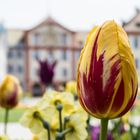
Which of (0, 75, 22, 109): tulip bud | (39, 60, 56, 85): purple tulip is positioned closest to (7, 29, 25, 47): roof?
(39, 60, 56, 85): purple tulip

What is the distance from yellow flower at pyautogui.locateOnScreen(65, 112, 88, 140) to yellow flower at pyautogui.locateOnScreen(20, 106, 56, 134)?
1.5 inches

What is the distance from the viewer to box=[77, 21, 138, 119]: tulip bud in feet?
2.05

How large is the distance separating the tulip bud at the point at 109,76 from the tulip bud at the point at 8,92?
1094 mm

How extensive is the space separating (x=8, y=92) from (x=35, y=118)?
0.74m

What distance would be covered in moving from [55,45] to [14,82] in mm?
33396

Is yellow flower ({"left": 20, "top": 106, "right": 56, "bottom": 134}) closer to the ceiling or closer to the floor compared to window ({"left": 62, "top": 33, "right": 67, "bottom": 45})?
closer to the floor

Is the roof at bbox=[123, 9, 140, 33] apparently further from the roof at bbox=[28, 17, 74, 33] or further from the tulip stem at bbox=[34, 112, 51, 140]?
the tulip stem at bbox=[34, 112, 51, 140]

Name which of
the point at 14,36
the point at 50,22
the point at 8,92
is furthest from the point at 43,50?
the point at 8,92

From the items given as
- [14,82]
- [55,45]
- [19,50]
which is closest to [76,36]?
[55,45]

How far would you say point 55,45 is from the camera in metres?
35.1

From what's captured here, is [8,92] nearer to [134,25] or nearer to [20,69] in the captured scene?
[134,25]

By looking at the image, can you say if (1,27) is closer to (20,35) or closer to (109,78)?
(20,35)

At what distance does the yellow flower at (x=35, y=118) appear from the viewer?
978 millimetres

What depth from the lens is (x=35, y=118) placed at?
3.33 feet
